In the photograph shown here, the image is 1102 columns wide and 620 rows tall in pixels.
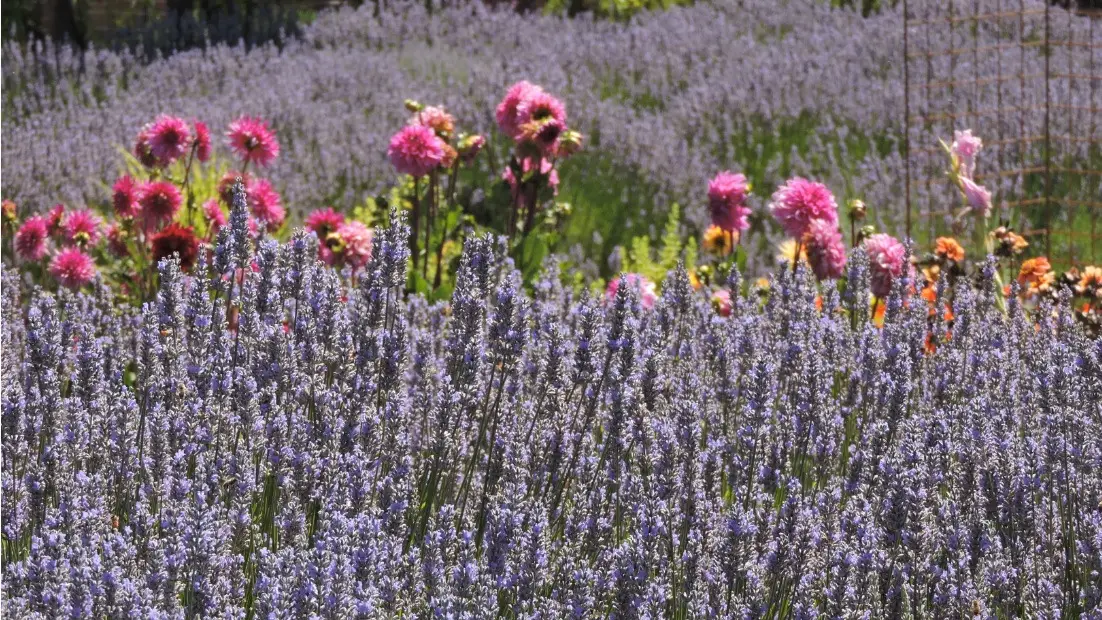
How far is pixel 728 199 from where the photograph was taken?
167 inches

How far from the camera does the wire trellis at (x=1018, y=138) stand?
632 centimetres

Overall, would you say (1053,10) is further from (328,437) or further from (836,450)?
(328,437)

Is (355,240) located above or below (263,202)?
below

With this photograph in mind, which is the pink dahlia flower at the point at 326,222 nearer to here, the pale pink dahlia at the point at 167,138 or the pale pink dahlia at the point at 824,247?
the pale pink dahlia at the point at 167,138

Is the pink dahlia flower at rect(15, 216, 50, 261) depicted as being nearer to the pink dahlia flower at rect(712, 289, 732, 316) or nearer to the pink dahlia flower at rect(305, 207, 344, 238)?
the pink dahlia flower at rect(305, 207, 344, 238)

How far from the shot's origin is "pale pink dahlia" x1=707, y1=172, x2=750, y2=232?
4.23 meters

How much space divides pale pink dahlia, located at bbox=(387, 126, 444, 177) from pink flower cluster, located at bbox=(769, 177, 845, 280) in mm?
1144

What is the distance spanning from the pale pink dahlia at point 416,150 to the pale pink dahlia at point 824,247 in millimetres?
1266

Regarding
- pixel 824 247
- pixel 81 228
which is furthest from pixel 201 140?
pixel 824 247

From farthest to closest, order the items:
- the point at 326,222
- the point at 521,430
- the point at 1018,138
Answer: the point at 1018,138 → the point at 326,222 → the point at 521,430

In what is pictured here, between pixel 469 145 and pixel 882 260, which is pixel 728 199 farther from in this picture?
pixel 469 145

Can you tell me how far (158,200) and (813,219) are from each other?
6.76ft

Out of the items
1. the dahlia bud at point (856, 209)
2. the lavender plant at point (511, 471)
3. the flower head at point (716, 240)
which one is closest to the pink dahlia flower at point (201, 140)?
the lavender plant at point (511, 471)

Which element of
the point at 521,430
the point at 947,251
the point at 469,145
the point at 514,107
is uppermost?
the point at 514,107
